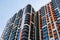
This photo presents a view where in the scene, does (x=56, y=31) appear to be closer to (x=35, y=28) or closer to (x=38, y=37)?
(x=38, y=37)

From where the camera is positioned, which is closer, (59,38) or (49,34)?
(59,38)

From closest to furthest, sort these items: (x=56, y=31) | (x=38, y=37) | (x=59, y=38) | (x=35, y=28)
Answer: (x=59, y=38) → (x=56, y=31) → (x=38, y=37) → (x=35, y=28)

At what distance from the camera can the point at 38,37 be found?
6312cm

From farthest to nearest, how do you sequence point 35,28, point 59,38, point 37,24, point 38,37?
point 37,24
point 35,28
point 38,37
point 59,38

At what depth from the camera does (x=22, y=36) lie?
5825 centimetres

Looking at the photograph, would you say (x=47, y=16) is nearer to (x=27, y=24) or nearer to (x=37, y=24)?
(x=37, y=24)

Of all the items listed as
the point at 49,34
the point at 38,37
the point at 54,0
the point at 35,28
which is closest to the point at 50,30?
the point at 49,34

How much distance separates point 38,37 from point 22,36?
9.52 metres

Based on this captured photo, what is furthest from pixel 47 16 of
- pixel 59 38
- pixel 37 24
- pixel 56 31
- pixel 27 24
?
pixel 59 38

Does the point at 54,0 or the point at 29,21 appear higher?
the point at 54,0

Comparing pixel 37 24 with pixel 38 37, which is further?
pixel 37 24

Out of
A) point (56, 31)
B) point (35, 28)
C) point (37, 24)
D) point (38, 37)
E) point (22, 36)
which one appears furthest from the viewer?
point (37, 24)

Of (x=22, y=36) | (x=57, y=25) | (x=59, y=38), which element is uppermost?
(x=57, y=25)

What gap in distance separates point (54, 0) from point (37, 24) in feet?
63.5
